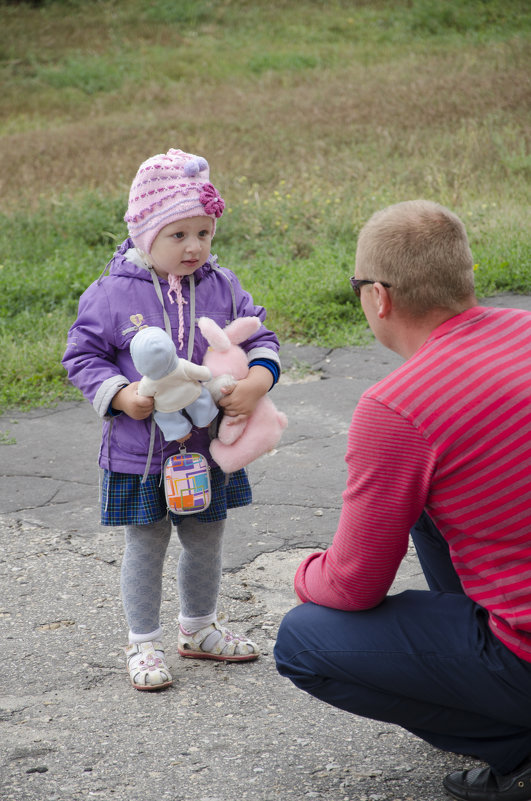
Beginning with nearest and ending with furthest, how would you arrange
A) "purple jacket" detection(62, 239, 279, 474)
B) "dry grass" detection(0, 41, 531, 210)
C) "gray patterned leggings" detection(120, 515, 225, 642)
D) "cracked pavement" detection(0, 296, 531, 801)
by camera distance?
1. "cracked pavement" detection(0, 296, 531, 801)
2. "purple jacket" detection(62, 239, 279, 474)
3. "gray patterned leggings" detection(120, 515, 225, 642)
4. "dry grass" detection(0, 41, 531, 210)

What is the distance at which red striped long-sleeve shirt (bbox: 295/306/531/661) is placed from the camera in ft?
6.20

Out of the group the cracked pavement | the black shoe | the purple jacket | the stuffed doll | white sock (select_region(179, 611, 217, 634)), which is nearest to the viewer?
the black shoe

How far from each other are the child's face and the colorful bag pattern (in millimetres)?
556

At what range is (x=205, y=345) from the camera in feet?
9.26

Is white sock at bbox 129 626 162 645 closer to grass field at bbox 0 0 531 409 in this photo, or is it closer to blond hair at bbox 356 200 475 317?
blond hair at bbox 356 200 475 317


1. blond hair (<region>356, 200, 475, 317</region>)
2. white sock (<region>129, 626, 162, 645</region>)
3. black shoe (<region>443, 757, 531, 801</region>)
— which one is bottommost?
white sock (<region>129, 626, 162, 645</region>)

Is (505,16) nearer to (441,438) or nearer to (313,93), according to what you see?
(313,93)

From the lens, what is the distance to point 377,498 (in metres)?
1.96

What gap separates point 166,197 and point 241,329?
1.45 ft

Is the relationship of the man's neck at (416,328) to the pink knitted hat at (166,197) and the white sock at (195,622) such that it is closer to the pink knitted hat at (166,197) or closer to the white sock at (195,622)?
the pink knitted hat at (166,197)

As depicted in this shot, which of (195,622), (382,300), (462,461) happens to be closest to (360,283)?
(382,300)

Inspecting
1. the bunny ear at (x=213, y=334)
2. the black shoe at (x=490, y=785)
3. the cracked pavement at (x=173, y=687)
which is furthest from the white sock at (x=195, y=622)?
the black shoe at (x=490, y=785)

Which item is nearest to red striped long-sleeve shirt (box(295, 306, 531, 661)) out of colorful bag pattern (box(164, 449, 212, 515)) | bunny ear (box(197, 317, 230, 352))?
colorful bag pattern (box(164, 449, 212, 515))

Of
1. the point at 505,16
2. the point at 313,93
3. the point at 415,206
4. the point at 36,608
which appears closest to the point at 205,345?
the point at 415,206
